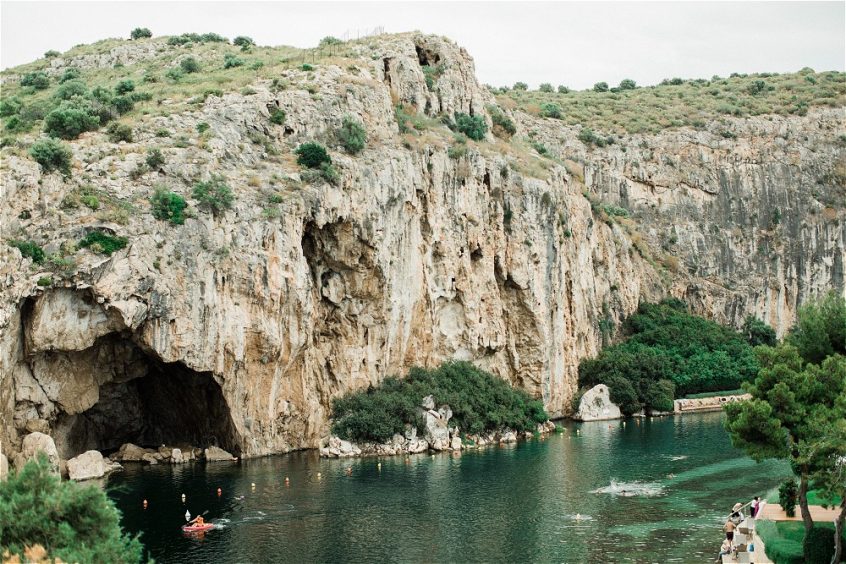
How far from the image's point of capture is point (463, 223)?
236 feet

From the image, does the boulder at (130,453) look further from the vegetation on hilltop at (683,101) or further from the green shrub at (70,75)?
the vegetation on hilltop at (683,101)

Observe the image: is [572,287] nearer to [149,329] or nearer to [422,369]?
[422,369]

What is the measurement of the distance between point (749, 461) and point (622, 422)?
20.4 m

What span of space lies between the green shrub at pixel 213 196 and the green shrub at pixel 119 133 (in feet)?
18.9

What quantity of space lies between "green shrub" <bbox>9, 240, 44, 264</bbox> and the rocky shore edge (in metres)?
21.0

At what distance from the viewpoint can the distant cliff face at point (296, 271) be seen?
156 ft

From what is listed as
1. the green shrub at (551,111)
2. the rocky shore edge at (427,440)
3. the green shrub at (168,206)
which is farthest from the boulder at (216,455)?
the green shrub at (551,111)

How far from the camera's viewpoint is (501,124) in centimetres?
8831

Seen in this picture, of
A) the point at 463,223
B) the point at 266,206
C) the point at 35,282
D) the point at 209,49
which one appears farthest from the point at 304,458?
the point at 209,49

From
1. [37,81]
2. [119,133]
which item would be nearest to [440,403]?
[119,133]

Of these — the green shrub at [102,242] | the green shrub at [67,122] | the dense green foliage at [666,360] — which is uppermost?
the green shrub at [67,122]

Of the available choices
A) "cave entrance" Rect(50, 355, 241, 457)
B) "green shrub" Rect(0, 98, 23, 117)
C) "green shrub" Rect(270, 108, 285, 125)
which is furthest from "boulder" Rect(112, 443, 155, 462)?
"green shrub" Rect(0, 98, 23, 117)

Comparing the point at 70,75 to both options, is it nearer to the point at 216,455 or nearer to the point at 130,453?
the point at 130,453

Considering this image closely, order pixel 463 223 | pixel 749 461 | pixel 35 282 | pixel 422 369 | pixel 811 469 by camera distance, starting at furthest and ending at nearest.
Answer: pixel 463 223 → pixel 422 369 → pixel 749 461 → pixel 35 282 → pixel 811 469
